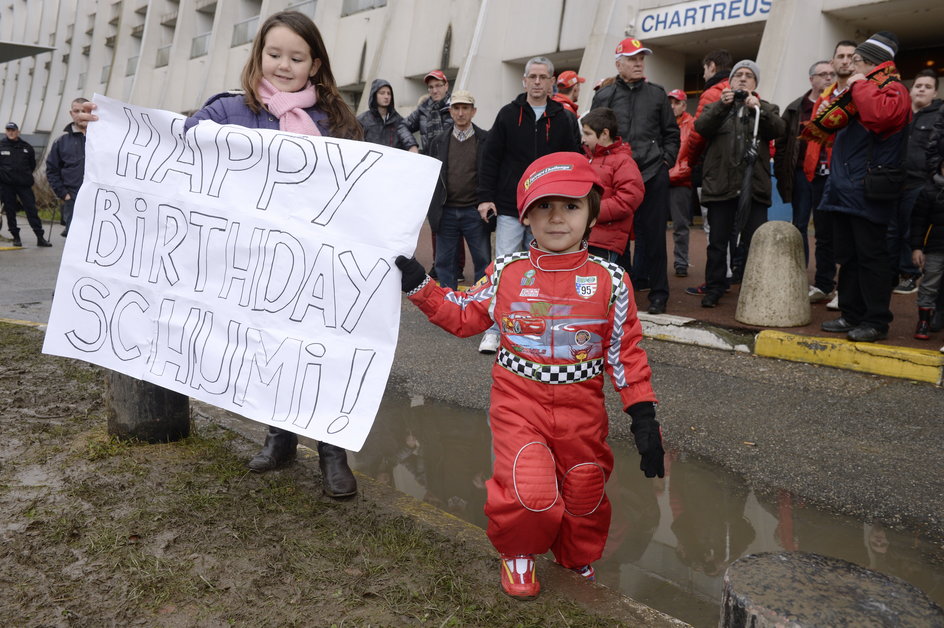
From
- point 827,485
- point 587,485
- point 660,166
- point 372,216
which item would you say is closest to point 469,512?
point 587,485

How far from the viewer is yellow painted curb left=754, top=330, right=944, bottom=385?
545 cm

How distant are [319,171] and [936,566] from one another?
2855 millimetres

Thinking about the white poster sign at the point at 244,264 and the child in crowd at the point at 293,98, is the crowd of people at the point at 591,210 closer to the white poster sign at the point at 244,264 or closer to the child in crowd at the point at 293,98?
the child in crowd at the point at 293,98

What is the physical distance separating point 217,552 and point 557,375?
4.52 feet

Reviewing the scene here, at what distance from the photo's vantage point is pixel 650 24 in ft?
49.3

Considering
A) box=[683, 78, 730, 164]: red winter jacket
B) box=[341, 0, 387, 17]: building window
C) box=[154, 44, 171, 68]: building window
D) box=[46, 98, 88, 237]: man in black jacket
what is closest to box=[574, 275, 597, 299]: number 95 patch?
box=[683, 78, 730, 164]: red winter jacket

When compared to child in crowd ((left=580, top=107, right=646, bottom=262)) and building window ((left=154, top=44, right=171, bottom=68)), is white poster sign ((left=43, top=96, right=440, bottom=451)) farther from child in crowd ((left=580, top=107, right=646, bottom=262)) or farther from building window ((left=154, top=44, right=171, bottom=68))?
building window ((left=154, top=44, right=171, bottom=68))

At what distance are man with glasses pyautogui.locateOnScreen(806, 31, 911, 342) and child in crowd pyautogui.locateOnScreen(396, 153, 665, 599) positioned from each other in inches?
150

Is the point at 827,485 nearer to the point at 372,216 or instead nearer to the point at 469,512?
the point at 469,512

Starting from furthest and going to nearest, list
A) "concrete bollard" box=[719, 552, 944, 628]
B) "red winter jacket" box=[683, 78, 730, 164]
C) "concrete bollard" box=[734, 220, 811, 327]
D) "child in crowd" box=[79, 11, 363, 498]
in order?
"red winter jacket" box=[683, 78, 730, 164]
"concrete bollard" box=[734, 220, 811, 327]
"child in crowd" box=[79, 11, 363, 498]
"concrete bollard" box=[719, 552, 944, 628]

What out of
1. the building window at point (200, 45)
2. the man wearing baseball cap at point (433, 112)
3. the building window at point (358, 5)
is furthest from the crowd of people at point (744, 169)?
the building window at point (200, 45)

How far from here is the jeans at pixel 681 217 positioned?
898 cm

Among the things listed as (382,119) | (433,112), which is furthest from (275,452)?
(382,119)

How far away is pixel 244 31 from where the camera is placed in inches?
1109
